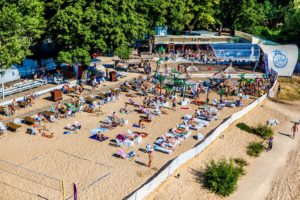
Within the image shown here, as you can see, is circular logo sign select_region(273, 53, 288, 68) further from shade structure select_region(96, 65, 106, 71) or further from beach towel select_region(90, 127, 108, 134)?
beach towel select_region(90, 127, 108, 134)

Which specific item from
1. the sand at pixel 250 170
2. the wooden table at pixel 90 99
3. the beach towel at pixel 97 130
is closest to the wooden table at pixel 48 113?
the beach towel at pixel 97 130

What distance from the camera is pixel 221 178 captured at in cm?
2342

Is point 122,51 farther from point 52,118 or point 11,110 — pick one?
point 11,110

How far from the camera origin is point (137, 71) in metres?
49.1

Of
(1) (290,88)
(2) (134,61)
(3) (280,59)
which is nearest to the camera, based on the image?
(1) (290,88)

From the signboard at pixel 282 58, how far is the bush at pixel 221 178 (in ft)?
87.1

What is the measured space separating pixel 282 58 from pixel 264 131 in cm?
1883

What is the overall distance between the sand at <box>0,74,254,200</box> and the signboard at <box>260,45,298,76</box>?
19.3 metres

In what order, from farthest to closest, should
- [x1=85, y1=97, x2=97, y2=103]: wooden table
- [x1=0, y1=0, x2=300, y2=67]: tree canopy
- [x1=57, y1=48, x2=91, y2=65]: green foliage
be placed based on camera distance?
1. [x1=57, y1=48, x2=91, y2=65]: green foliage
2. [x1=85, y1=97, x2=97, y2=103]: wooden table
3. [x1=0, y1=0, x2=300, y2=67]: tree canopy

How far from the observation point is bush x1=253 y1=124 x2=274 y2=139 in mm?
31609

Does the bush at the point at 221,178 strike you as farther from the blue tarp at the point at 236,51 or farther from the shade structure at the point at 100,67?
the blue tarp at the point at 236,51

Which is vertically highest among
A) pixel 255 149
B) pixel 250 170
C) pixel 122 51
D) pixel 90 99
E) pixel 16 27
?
pixel 16 27

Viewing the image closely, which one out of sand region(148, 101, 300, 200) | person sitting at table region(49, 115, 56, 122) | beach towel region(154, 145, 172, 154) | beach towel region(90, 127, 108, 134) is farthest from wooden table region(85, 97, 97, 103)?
sand region(148, 101, 300, 200)

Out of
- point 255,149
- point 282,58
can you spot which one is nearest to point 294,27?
point 282,58
